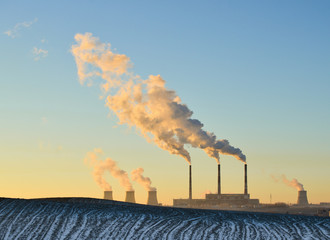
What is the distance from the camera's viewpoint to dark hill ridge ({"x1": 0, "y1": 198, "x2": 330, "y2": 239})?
85.5 feet

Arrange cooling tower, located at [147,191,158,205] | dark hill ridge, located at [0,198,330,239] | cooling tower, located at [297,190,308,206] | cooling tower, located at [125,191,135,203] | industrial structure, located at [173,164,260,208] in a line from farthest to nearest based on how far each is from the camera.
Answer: cooling tower, located at [297,190,308,206]
cooling tower, located at [147,191,158,205]
cooling tower, located at [125,191,135,203]
industrial structure, located at [173,164,260,208]
dark hill ridge, located at [0,198,330,239]

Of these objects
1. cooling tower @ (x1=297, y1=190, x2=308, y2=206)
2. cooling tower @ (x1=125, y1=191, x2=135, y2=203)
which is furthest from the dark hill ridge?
cooling tower @ (x1=297, y1=190, x2=308, y2=206)

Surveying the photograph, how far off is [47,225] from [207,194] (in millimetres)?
137699

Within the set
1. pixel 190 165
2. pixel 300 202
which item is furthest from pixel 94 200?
pixel 300 202

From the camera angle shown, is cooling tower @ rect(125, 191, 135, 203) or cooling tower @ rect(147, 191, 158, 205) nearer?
cooling tower @ rect(125, 191, 135, 203)

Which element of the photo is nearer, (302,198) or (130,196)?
(130,196)

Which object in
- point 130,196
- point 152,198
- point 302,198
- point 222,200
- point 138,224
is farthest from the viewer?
point 302,198

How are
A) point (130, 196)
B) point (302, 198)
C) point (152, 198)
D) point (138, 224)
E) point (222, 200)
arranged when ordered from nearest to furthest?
point (138, 224) → point (222, 200) → point (130, 196) → point (152, 198) → point (302, 198)

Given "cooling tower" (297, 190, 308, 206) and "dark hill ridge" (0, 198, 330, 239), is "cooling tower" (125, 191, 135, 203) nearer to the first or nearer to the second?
"cooling tower" (297, 190, 308, 206)

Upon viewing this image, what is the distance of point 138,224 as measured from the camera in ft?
91.2

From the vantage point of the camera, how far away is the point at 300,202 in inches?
6585

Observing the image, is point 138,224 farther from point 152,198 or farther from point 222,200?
point 152,198

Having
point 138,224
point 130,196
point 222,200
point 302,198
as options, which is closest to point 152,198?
point 130,196

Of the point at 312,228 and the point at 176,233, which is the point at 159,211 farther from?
the point at 312,228
